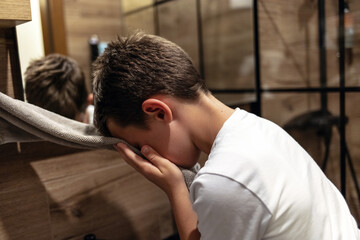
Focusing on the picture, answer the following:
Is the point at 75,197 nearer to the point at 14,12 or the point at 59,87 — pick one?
the point at 59,87

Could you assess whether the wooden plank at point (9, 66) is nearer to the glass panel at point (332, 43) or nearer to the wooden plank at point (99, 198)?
the wooden plank at point (99, 198)

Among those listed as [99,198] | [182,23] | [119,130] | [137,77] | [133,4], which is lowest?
[99,198]

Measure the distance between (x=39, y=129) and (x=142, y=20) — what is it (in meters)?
1.45

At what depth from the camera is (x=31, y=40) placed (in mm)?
1096

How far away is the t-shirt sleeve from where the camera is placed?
569mm

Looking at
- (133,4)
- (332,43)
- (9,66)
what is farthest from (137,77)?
(133,4)

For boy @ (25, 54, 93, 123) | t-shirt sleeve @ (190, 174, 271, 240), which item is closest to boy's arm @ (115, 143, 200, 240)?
t-shirt sleeve @ (190, 174, 271, 240)

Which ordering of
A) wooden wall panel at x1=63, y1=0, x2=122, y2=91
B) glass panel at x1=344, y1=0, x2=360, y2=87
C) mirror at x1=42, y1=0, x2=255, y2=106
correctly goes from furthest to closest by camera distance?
1. wooden wall panel at x1=63, y1=0, x2=122, y2=91
2. mirror at x1=42, y1=0, x2=255, y2=106
3. glass panel at x1=344, y1=0, x2=360, y2=87

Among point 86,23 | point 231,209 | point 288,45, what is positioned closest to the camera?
point 231,209

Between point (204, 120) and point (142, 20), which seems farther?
point (142, 20)

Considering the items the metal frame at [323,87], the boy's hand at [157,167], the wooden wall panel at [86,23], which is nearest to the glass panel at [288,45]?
the metal frame at [323,87]

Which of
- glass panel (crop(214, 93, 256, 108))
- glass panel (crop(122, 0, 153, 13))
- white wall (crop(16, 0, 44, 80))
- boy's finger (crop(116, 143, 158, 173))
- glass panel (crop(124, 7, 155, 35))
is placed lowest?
boy's finger (crop(116, 143, 158, 173))

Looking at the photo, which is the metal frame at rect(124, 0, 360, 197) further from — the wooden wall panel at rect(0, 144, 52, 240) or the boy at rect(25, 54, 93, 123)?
the wooden wall panel at rect(0, 144, 52, 240)

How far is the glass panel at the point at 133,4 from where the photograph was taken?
6.46 feet
